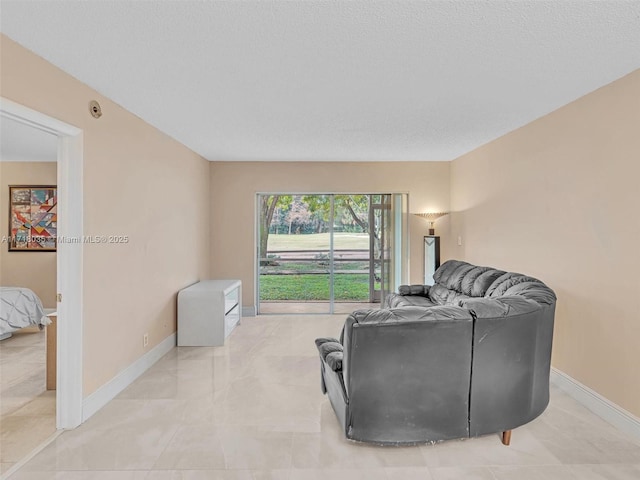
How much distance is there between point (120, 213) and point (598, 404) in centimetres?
417

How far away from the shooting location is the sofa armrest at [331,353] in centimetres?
237

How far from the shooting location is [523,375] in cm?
231

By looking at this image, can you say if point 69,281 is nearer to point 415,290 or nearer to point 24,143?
point 24,143

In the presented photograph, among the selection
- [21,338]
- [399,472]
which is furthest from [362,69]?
[21,338]

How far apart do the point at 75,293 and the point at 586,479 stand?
3.43 m

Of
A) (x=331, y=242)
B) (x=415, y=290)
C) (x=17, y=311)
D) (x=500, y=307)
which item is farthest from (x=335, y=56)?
(x=17, y=311)

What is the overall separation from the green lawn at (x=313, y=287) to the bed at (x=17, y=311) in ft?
10.1

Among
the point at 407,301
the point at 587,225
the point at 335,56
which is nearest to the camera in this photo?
the point at 335,56

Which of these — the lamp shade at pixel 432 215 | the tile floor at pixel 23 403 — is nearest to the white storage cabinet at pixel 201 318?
the tile floor at pixel 23 403

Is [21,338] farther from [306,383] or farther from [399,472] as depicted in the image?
[399,472]

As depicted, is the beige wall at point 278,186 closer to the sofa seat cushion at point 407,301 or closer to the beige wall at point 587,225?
the sofa seat cushion at point 407,301

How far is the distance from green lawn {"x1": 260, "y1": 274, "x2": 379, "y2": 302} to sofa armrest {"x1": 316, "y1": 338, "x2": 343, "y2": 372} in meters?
3.43

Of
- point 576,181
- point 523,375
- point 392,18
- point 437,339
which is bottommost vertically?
point 523,375

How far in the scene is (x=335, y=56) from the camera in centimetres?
228
